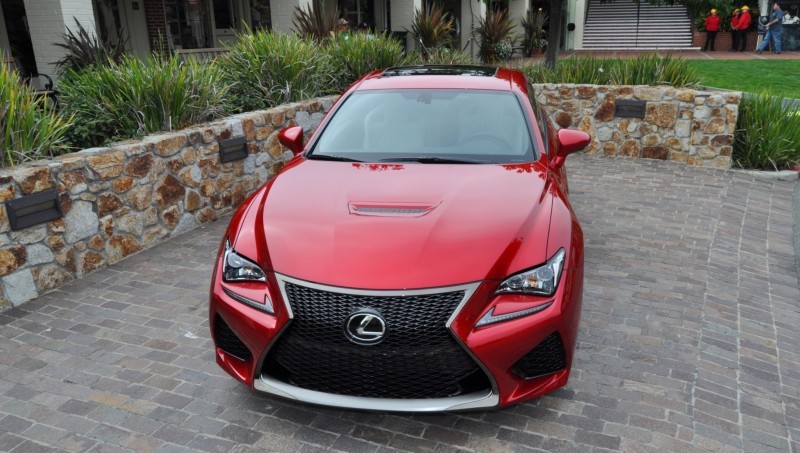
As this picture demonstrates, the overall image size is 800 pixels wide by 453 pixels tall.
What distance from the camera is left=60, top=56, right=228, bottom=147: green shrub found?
636 centimetres

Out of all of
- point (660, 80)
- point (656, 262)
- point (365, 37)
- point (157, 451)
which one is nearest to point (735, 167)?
point (660, 80)

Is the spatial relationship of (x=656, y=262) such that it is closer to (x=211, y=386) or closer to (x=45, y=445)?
(x=211, y=386)

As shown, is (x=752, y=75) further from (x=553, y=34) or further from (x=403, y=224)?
(x=403, y=224)

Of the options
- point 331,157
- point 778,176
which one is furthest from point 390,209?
point 778,176

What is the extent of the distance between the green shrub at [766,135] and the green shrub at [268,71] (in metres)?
6.11

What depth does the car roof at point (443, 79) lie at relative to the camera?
505 centimetres

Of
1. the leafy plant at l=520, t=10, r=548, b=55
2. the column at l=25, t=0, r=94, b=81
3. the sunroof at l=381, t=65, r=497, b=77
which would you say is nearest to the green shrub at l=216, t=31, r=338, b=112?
the sunroof at l=381, t=65, r=497, b=77

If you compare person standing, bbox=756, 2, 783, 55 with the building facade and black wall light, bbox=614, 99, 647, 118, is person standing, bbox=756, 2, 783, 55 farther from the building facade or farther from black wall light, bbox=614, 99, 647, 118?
black wall light, bbox=614, 99, 647, 118

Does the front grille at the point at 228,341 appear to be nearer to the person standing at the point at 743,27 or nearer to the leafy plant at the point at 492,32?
the leafy plant at the point at 492,32

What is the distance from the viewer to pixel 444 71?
17.9 feet

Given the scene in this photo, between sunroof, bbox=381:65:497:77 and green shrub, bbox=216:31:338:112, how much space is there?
3.01 m

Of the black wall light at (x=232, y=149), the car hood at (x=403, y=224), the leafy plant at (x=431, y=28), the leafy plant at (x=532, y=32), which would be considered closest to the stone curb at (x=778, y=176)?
the car hood at (x=403, y=224)

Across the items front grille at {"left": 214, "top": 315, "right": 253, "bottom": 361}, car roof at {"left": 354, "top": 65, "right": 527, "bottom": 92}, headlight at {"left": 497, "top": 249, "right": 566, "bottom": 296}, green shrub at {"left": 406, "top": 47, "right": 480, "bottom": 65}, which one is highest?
car roof at {"left": 354, "top": 65, "right": 527, "bottom": 92}

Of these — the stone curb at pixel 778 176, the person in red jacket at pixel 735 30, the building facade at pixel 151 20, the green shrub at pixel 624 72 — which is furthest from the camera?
the person in red jacket at pixel 735 30
